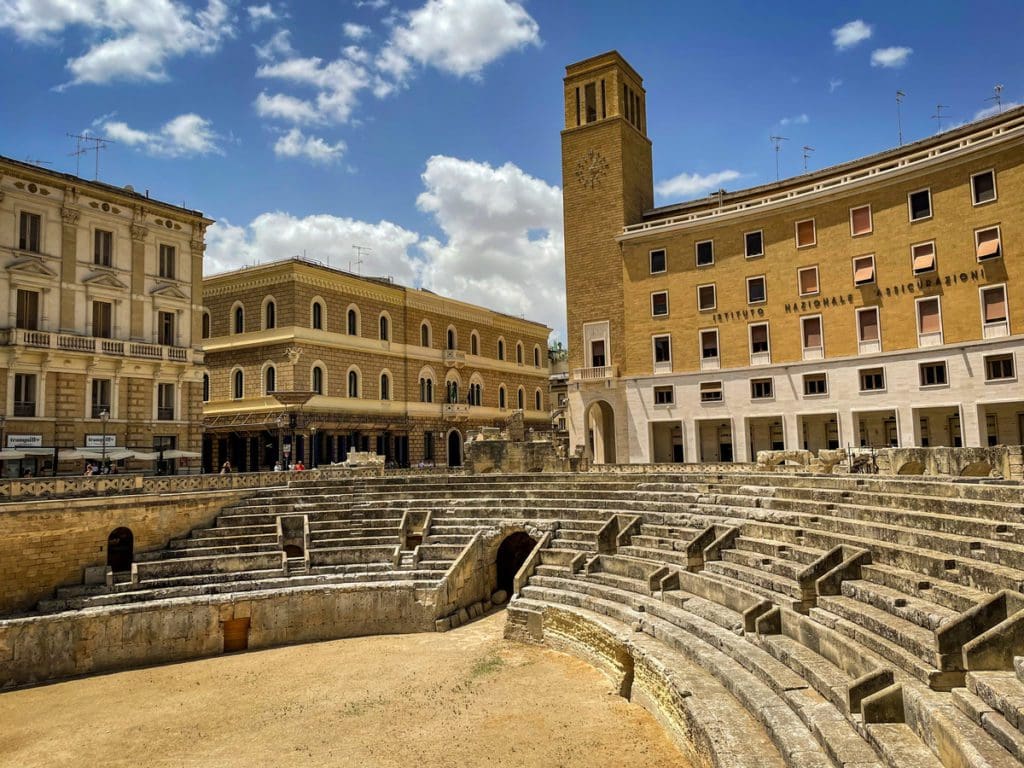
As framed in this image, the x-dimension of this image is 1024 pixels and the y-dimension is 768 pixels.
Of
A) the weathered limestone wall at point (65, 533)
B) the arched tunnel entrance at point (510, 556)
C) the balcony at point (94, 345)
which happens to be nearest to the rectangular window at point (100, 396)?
the balcony at point (94, 345)

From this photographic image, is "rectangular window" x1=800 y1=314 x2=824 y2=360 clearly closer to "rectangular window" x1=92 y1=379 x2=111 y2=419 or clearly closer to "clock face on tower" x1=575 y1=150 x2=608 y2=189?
"clock face on tower" x1=575 y1=150 x2=608 y2=189

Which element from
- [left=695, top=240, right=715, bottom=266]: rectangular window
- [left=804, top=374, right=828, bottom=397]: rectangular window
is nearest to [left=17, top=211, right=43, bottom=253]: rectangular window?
[left=695, top=240, right=715, bottom=266]: rectangular window

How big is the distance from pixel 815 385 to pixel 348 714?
2362 cm

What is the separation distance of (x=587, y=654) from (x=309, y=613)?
7947 millimetres

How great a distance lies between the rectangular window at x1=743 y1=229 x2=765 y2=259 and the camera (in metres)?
32.3

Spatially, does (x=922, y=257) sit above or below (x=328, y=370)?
above

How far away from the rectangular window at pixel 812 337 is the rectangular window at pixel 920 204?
5122 mm

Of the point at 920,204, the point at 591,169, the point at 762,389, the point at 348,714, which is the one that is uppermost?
the point at 591,169

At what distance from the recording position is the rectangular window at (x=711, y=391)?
33094mm

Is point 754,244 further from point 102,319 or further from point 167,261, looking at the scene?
point 102,319

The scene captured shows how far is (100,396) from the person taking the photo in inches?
1145

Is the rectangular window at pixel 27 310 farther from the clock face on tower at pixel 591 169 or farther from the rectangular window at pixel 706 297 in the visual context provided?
the rectangular window at pixel 706 297

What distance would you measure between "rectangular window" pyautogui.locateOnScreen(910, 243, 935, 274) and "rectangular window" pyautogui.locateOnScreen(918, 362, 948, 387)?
3.53 meters

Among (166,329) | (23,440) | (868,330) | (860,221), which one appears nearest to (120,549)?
(23,440)
